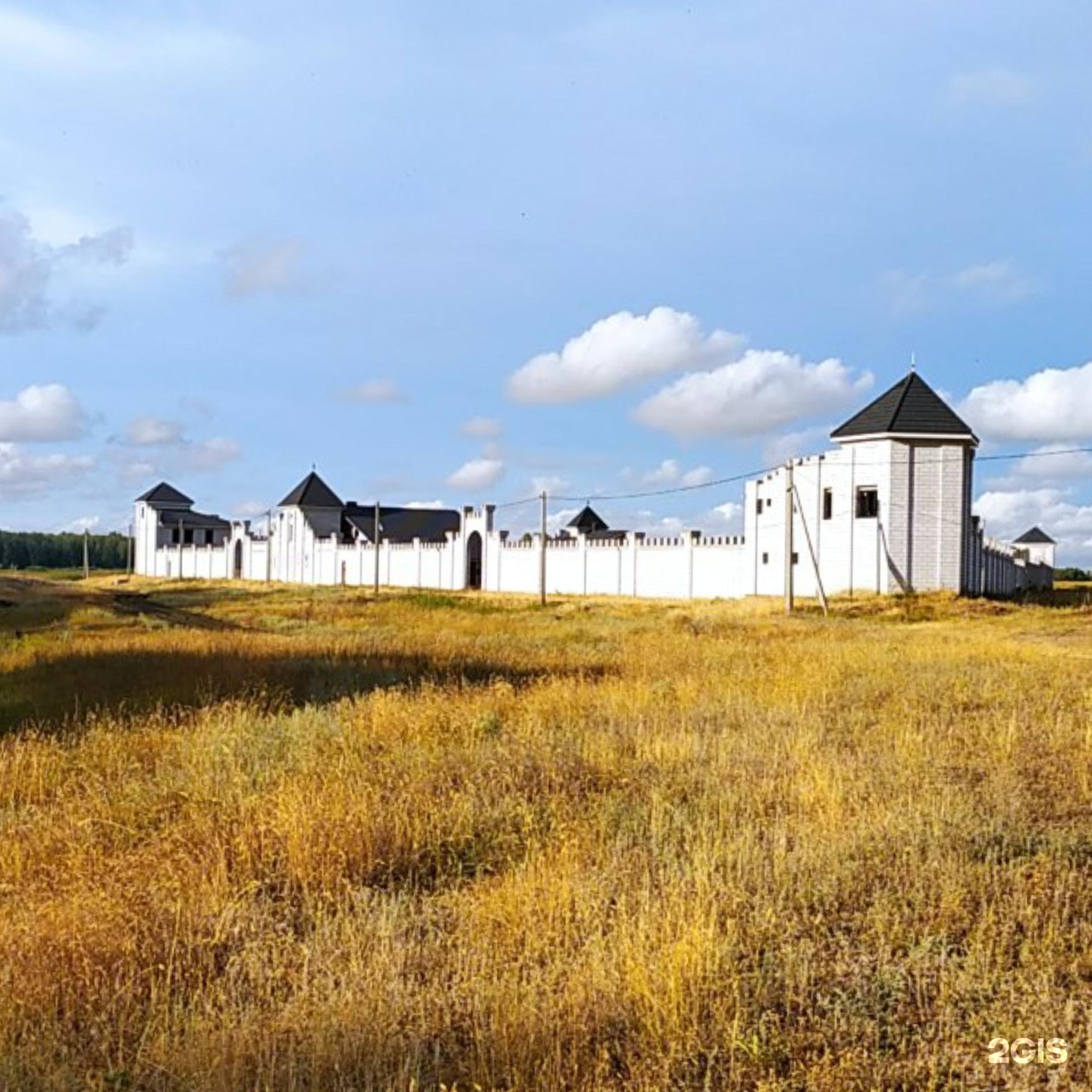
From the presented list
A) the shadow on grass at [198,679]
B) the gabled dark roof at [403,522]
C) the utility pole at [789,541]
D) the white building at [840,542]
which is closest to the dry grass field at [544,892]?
the shadow on grass at [198,679]

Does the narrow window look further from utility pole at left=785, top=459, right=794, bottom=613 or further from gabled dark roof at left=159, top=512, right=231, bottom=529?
gabled dark roof at left=159, top=512, right=231, bottom=529

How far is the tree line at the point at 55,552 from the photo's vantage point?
141 meters

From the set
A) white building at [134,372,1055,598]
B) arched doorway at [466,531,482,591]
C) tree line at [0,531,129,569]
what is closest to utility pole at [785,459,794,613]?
white building at [134,372,1055,598]

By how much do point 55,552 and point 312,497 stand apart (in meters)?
86.0

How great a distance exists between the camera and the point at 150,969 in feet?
13.7

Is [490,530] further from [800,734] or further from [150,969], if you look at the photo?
[150,969]

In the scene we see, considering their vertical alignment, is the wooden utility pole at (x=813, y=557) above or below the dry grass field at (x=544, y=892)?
above

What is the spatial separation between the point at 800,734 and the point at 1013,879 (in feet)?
12.6

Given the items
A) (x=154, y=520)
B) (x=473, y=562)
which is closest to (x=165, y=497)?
(x=154, y=520)

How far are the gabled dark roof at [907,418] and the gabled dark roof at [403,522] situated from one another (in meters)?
34.4

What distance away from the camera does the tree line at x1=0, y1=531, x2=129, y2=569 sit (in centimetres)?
14088

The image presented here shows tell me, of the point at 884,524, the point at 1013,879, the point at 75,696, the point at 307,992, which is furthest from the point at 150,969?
the point at 884,524

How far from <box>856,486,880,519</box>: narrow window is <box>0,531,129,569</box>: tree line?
11913 cm

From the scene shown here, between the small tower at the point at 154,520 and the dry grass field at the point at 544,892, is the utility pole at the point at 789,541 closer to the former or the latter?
the dry grass field at the point at 544,892
